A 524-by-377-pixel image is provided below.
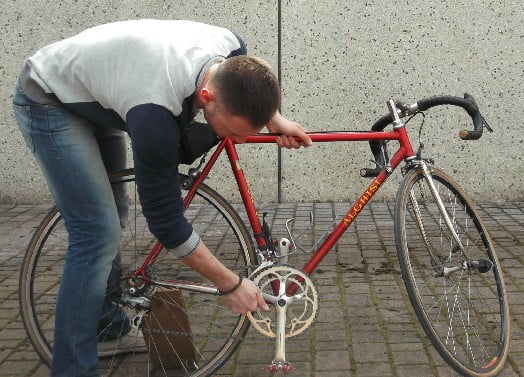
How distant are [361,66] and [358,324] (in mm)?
3443

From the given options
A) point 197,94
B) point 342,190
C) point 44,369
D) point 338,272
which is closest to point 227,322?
point 44,369

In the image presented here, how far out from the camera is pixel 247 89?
2.53 metres

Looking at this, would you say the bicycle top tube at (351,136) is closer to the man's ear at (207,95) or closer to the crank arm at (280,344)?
the crank arm at (280,344)

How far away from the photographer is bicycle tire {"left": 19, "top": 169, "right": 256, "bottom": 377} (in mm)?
3455

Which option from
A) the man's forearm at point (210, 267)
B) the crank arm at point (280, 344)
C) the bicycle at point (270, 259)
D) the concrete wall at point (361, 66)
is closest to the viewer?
the man's forearm at point (210, 267)

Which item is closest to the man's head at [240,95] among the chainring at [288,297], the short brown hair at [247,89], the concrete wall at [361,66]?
the short brown hair at [247,89]

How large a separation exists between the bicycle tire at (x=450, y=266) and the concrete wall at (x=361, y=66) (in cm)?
333

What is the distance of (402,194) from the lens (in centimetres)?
339

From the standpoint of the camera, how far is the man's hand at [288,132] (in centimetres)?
333

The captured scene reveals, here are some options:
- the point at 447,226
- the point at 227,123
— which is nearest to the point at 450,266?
the point at 447,226

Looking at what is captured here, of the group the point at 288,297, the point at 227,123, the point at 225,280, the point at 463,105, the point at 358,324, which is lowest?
the point at 358,324

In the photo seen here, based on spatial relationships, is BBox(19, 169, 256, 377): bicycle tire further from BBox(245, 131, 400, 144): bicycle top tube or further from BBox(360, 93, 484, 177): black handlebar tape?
BBox(360, 93, 484, 177): black handlebar tape

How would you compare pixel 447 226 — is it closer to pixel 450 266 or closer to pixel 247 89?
pixel 450 266

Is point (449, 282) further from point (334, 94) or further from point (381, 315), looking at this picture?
point (334, 94)
